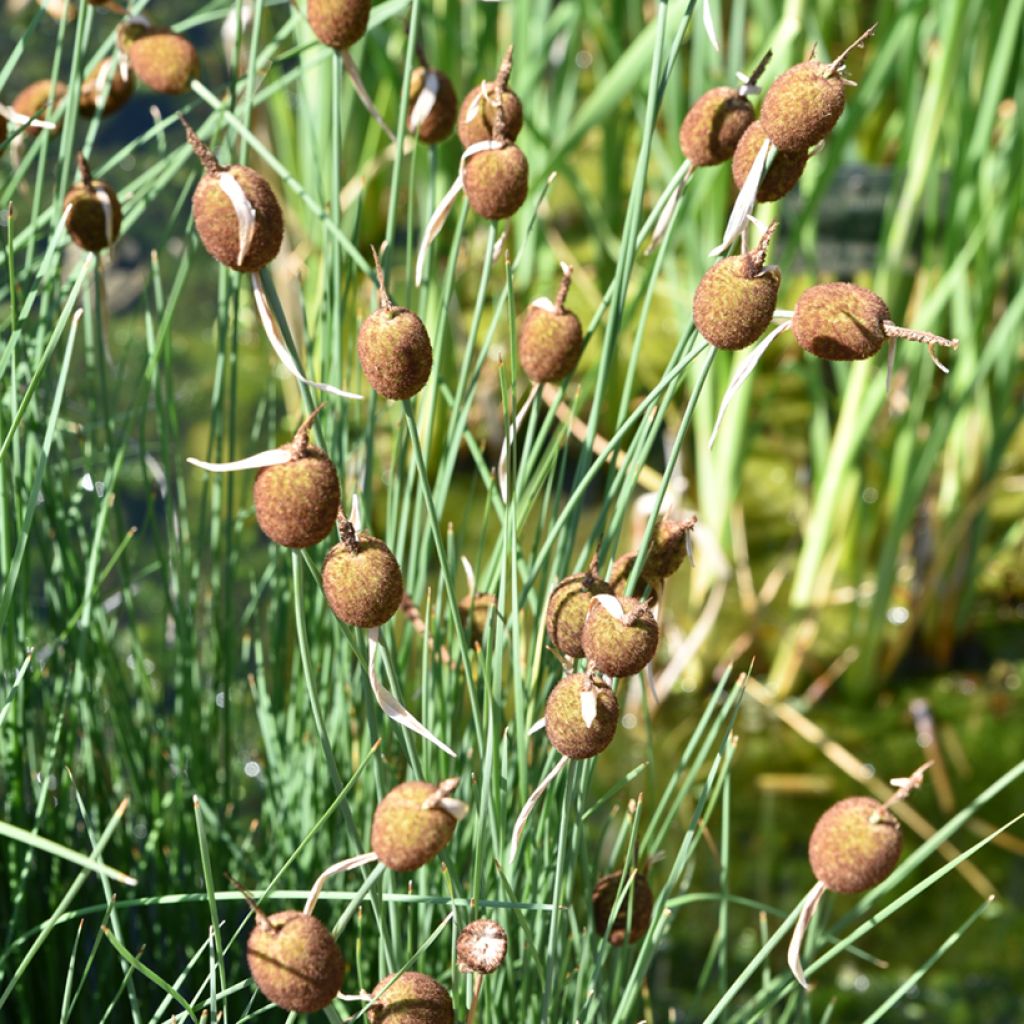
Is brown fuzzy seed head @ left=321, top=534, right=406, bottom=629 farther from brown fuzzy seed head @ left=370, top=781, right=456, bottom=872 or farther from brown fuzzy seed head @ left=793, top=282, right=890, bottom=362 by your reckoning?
brown fuzzy seed head @ left=793, top=282, right=890, bottom=362

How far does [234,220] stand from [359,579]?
0.47 feet

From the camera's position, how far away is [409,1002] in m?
0.49

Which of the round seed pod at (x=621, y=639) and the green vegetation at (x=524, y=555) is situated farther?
the green vegetation at (x=524, y=555)

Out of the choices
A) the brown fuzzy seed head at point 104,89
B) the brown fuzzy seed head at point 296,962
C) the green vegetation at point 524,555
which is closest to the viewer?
the brown fuzzy seed head at point 296,962

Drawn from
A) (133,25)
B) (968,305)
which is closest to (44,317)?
(133,25)

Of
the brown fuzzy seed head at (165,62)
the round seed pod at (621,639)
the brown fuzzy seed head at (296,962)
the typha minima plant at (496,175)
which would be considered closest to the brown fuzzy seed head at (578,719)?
the round seed pod at (621,639)

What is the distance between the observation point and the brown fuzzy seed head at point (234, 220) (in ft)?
1.56

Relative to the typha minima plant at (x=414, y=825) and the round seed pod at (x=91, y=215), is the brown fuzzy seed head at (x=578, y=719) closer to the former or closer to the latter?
the typha minima plant at (x=414, y=825)

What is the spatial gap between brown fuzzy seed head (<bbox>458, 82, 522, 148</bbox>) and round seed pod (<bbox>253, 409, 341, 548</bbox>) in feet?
0.74

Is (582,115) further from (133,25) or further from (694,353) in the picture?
(694,353)

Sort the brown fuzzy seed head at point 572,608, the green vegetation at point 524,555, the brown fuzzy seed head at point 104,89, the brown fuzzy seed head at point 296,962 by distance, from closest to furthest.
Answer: the brown fuzzy seed head at point 296,962, the brown fuzzy seed head at point 572,608, the green vegetation at point 524,555, the brown fuzzy seed head at point 104,89

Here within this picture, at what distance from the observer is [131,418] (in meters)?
0.85

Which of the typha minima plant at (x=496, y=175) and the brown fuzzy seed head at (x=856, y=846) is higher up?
the typha minima plant at (x=496, y=175)

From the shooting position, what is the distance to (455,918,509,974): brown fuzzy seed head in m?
0.49
